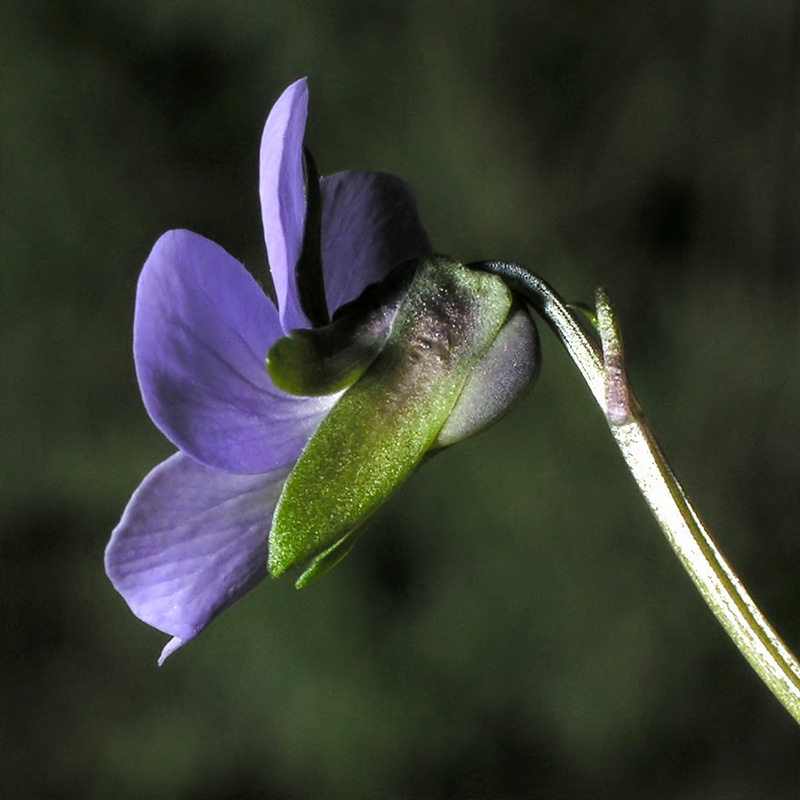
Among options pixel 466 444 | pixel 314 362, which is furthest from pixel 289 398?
pixel 466 444

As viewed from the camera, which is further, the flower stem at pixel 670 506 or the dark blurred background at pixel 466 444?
the dark blurred background at pixel 466 444

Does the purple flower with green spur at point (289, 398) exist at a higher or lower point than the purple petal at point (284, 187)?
lower

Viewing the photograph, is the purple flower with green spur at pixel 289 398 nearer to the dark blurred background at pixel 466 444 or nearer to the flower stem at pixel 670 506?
the flower stem at pixel 670 506

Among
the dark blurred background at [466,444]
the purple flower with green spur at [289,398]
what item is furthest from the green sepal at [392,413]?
the dark blurred background at [466,444]

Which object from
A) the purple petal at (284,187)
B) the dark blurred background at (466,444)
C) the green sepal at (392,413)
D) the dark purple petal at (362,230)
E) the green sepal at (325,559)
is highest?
the purple petal at (284,187)

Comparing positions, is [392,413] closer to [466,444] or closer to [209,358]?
→ [209,358]

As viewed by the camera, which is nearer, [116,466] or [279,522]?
[279,522]

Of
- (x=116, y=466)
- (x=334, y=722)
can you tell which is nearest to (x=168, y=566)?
(x=116, y=466)

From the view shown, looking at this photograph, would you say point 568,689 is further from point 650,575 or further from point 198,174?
point 198,174
